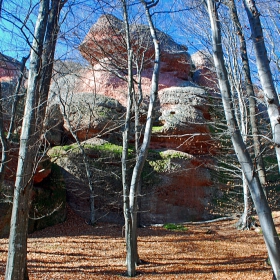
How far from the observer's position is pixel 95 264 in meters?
7.49

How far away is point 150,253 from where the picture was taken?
340 inches

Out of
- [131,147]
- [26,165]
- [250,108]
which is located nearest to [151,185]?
[131,147]

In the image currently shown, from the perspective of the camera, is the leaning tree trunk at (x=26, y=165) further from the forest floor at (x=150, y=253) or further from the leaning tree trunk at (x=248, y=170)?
the leaning tree trunk at (x=248, y=170)

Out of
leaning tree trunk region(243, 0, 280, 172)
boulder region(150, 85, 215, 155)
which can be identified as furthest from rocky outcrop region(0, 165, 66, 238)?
leaning tree trunk region(243, 0, 280, 172)

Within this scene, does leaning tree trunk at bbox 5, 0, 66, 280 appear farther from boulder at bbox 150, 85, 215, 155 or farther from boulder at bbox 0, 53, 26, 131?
boulder at bbox 150, 85, 215, 155

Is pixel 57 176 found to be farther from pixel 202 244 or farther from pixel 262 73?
pixel 262 73

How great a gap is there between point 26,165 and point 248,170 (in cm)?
306

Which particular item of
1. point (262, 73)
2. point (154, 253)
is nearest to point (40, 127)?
point (262, 73)

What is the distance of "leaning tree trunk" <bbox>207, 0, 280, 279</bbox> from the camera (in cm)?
396

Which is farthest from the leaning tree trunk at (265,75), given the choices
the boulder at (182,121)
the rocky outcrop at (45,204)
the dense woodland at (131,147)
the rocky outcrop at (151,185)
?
the boulder at (182,121)

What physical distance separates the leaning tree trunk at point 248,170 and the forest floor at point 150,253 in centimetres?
296

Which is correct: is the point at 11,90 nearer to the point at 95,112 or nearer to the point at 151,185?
the point at 95,112

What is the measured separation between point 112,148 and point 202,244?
6.35 m

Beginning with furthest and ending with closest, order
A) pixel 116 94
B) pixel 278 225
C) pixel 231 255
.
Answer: pixel 116 94
pixel 278 225
pixel 231 255
